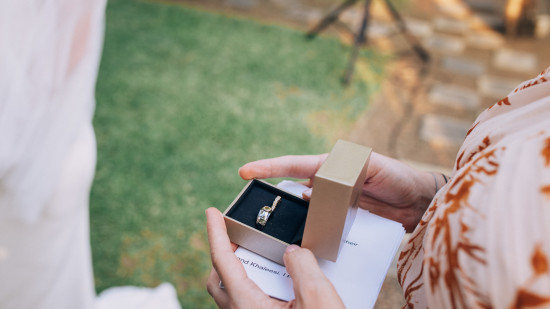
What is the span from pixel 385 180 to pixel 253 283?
0.34 metres

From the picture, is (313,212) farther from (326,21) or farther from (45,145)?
(326,21)

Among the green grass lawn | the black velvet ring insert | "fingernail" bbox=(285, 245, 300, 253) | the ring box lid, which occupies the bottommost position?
the green grass lawn

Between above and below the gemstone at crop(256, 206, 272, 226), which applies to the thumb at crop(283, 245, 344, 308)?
above

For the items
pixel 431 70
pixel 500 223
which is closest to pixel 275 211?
pixel 500 223

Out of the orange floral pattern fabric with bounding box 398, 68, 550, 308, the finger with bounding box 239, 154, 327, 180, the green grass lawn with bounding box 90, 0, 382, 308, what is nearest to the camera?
the orange floral pattern fabric with bounding box 398, 68, 550, 308

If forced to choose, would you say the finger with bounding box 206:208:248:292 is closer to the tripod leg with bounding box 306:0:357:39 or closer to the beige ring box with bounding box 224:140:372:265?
the beige ring box with bounding box 224:140:372:265

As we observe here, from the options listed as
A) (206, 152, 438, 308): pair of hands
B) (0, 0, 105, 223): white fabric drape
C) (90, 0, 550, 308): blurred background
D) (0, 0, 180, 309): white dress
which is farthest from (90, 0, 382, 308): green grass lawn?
(206, 152, 438, 308): pair of hands

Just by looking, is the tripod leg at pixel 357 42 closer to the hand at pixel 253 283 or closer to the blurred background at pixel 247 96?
the blurred background at pixel 247 96

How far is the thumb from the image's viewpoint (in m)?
0.59

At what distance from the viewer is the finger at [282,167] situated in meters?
0.84

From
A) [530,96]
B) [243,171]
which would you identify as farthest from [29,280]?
[530,96]

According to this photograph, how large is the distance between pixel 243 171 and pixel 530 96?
48 centimetres

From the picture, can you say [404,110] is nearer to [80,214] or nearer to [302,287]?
[80,214]

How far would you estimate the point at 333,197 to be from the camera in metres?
0.62
